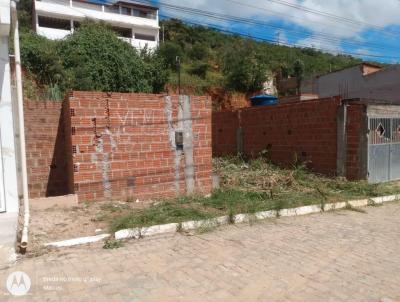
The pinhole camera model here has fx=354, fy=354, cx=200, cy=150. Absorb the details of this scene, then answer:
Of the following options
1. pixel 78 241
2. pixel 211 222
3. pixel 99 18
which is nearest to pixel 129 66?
pixel 211 222

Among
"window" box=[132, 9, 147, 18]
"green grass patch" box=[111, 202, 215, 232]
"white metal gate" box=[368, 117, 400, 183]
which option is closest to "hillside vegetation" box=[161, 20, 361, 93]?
"window" box=[132, 9, 147, 18]

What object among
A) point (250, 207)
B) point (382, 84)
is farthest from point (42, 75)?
point (382, 84)

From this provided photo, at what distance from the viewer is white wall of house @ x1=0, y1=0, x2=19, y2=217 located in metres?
4.87

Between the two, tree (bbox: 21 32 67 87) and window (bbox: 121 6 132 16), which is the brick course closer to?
tree (bbox: 21 32 67 87)

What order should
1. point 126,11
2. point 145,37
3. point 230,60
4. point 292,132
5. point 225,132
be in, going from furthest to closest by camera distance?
point 126,11, point 145,37, point 230,60, point 225,132, point 292,132

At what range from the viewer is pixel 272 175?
9.83 metres

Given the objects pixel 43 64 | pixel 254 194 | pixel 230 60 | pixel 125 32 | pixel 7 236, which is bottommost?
pixel 254 194

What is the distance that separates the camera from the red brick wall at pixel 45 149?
712 centimetres

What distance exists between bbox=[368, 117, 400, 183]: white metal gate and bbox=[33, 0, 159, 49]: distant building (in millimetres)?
27422

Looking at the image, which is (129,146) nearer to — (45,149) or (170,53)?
(45,149)

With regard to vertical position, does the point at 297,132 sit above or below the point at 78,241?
above

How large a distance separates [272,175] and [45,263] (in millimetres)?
6862

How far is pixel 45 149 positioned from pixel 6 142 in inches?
97.3

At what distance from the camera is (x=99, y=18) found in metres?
39.2
